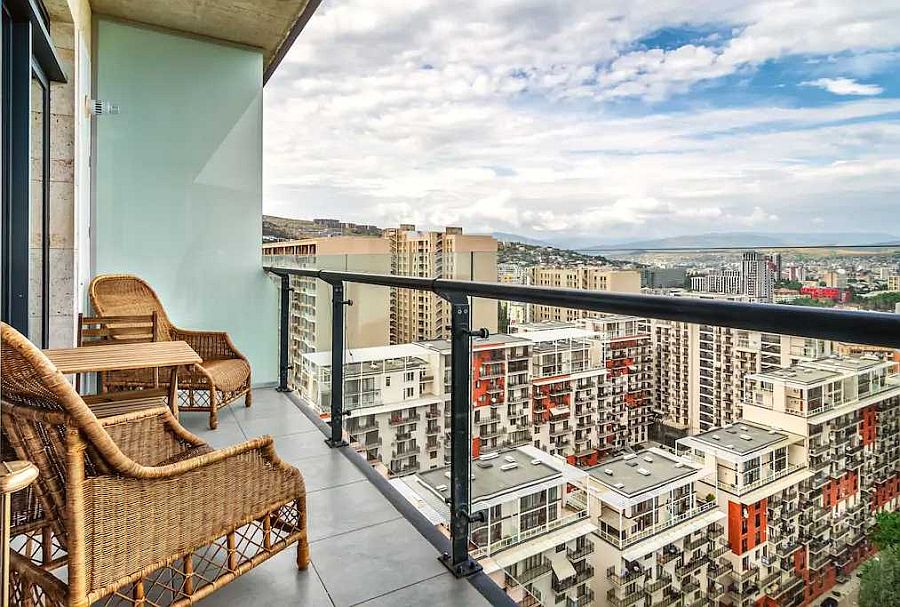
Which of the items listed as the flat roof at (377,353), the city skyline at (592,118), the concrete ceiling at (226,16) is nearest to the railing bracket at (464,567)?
the flat roof at (377,353)

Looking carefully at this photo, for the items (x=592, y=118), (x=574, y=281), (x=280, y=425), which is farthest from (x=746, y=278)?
(x=592, y=118)

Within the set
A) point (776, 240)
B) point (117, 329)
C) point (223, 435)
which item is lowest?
point (223, 435)

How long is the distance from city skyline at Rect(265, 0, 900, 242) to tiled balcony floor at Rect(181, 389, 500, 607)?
11.0 feet

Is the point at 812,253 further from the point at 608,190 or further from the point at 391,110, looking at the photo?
the point at 391,110

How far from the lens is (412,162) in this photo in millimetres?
11508

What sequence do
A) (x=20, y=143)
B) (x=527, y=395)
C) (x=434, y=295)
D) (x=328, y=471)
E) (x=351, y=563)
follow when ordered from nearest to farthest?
1. (x=527, y=395)
2. (x=351, y=563)
3. (x=434, y=295)
4. (x=20, y=143)
5. (x=328, y=471)

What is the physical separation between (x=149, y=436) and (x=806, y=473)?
207 centimetres

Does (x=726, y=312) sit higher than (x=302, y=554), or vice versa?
(x=726, y=312)

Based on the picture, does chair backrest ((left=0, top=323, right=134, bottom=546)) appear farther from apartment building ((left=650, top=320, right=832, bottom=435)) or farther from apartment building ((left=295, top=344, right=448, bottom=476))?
apartment building ((left=650, top=320, right=832, bottom=435))

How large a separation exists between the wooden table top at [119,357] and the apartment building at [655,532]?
194 centimetres

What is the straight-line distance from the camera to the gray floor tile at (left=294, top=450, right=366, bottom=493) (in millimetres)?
2760

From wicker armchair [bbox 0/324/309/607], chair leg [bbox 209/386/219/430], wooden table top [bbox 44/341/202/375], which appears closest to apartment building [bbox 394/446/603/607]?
wicker armchair [bbox 0/324/309/607]

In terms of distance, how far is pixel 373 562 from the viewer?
6.70 feet

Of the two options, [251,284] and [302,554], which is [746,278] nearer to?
[302,554]
